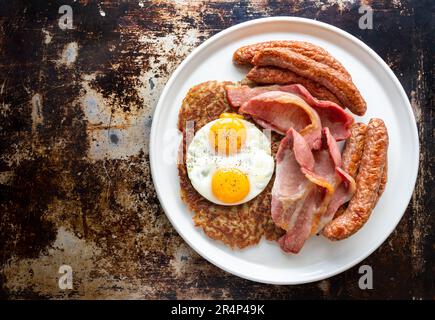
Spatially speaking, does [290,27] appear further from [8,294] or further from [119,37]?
[8,294]

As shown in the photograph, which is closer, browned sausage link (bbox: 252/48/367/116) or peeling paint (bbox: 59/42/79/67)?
browned sausage link (bbox: 252/48/367/116)

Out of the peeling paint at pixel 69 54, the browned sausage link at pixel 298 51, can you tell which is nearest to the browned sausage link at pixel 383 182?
A: the browned sausage link at pixel 298 51

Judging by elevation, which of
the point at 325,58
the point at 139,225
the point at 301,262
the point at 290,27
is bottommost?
the point at 301,262

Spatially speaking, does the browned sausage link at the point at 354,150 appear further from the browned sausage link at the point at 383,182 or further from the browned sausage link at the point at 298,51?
the browned sausage link at the point at 298,51

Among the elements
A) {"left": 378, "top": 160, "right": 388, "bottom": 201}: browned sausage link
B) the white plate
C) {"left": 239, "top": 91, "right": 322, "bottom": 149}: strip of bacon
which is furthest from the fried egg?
{"left": 378, "top": 160, "right": 388, "bottom": 201}: browned sausage link

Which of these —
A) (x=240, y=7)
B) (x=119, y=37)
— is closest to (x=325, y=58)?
(x=240, y=7)

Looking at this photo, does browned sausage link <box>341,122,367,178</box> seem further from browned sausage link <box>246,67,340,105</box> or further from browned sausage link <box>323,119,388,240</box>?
browned sausage link <box>246,67,340,105</box>
